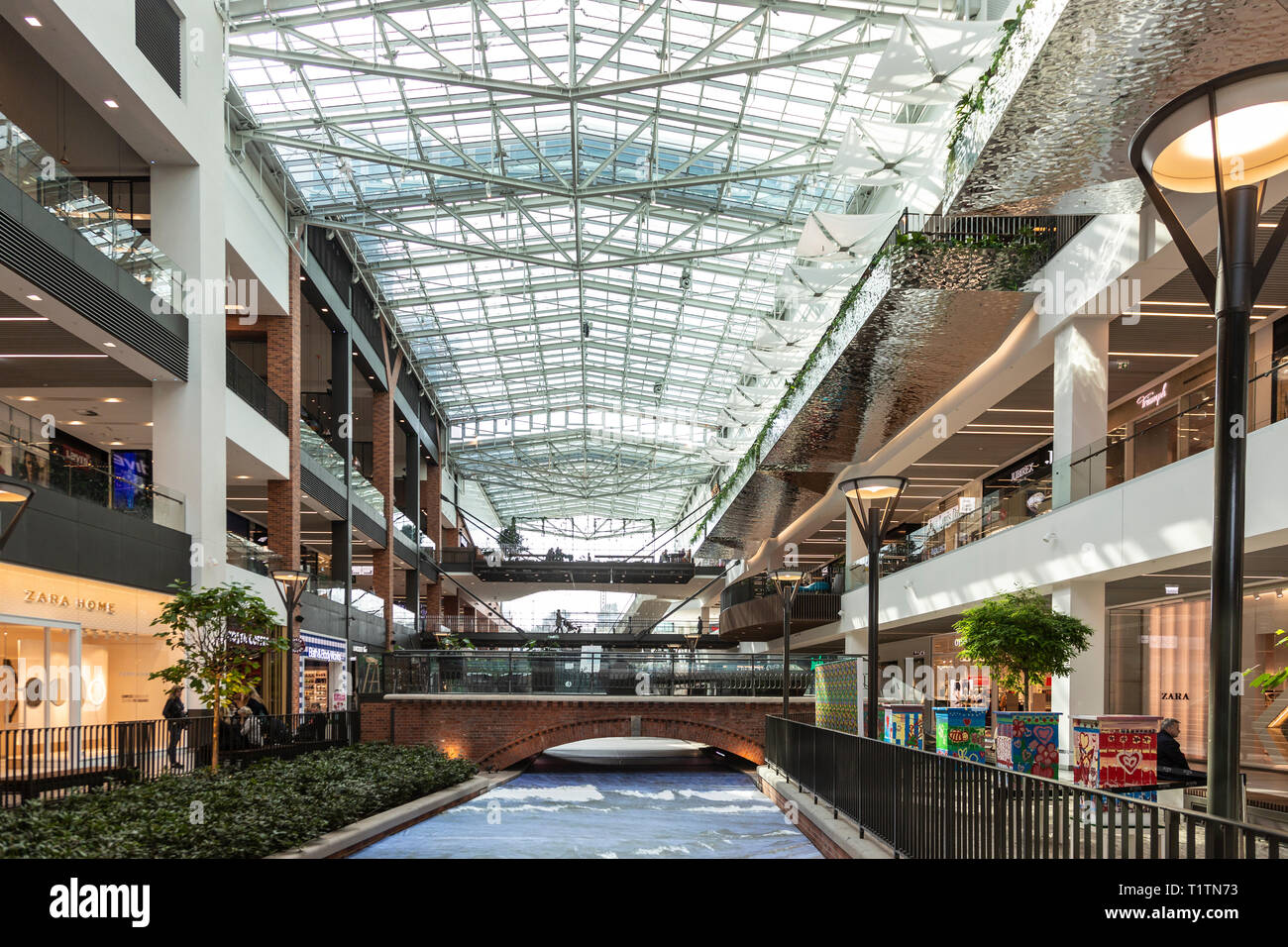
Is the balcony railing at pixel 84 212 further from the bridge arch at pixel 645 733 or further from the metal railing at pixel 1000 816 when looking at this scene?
the bridge arch at pixel 645 733

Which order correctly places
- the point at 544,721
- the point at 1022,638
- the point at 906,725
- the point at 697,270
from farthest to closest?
the point at 697,270 < the point at 544,721 < the point at 906,725 < the point at 1022,638

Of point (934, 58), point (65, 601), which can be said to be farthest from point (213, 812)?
point (934, 58)

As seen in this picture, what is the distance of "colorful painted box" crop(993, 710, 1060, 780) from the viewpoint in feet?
38.4

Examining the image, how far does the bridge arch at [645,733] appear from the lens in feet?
95.1

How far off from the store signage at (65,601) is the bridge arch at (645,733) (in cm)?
1219

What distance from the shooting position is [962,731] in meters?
13.3

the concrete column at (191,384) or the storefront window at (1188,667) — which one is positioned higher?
the concrete column at (191,384)

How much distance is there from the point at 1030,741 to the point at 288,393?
751 inches

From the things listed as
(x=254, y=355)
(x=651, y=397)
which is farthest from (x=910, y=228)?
(x=651, y=397)

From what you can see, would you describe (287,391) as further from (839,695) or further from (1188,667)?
(1188,667)

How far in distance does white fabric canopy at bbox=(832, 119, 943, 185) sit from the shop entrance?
14.1m

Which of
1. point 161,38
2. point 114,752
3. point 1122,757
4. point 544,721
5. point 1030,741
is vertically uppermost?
point 161,38

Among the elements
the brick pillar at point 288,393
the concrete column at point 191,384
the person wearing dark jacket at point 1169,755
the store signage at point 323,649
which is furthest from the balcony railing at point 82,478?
the person wearing dark jacket at point 1169,755
